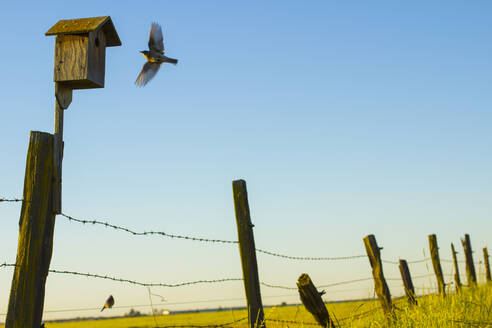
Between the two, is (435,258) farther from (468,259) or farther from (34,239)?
(34,239)

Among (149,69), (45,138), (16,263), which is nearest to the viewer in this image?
(16,263)

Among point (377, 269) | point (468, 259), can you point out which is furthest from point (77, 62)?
point (468, 259)

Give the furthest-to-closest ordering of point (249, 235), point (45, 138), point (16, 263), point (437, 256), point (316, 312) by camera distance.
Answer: point (437, 256) → point (249, 235) → point (316, 312) → point (45, 138) → point (16, 263)

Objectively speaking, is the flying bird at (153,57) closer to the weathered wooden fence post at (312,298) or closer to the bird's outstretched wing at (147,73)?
the bird's outstretched wing at (147,73)

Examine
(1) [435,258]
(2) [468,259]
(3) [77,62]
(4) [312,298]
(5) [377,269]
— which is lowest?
(4) [312,298]

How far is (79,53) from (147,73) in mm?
1479

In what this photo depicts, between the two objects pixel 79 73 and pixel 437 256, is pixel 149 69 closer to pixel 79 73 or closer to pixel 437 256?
pixel 79 73

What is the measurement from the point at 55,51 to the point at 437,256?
29.0 feet

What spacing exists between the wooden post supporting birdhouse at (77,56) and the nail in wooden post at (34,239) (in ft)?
3.98

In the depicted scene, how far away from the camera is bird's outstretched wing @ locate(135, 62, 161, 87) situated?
276 inches

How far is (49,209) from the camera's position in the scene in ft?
13.7

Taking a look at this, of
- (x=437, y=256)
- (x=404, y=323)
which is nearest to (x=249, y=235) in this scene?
(x=404, y=323)

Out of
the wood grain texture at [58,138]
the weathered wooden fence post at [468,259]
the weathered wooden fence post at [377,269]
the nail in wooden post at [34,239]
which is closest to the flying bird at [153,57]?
A: the wood grain texture at [58,138]

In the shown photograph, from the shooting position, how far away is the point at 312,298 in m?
5.29
